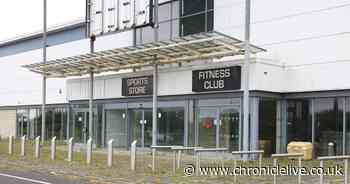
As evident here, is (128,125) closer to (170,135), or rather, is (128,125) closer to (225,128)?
(170,135)

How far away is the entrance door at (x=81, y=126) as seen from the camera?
3369 cm

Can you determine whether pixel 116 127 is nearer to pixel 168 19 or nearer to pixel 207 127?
pixel 168 19

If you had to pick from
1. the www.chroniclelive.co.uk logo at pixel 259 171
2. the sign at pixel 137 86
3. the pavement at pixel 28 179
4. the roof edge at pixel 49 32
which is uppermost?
the roof edge at pixel 49 32

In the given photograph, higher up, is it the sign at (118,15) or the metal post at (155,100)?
the sign at (118,15)

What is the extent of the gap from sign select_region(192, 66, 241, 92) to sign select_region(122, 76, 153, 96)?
352 centimetres

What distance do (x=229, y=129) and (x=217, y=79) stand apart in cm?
218

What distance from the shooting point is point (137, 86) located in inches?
1155

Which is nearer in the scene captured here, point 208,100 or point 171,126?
point 208,100

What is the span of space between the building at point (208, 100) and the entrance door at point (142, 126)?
5 cm

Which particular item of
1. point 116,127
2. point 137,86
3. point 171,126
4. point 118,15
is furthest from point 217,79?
point 116,127

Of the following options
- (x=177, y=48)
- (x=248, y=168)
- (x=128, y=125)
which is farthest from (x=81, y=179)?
(x=128, y=125)

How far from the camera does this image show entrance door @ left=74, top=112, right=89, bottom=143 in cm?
3369

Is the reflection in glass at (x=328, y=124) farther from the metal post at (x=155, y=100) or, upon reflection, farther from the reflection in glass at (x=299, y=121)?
the metal post at (x=155, y=100)

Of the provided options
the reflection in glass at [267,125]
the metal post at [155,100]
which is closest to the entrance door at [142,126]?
the metal post at [155,100]
